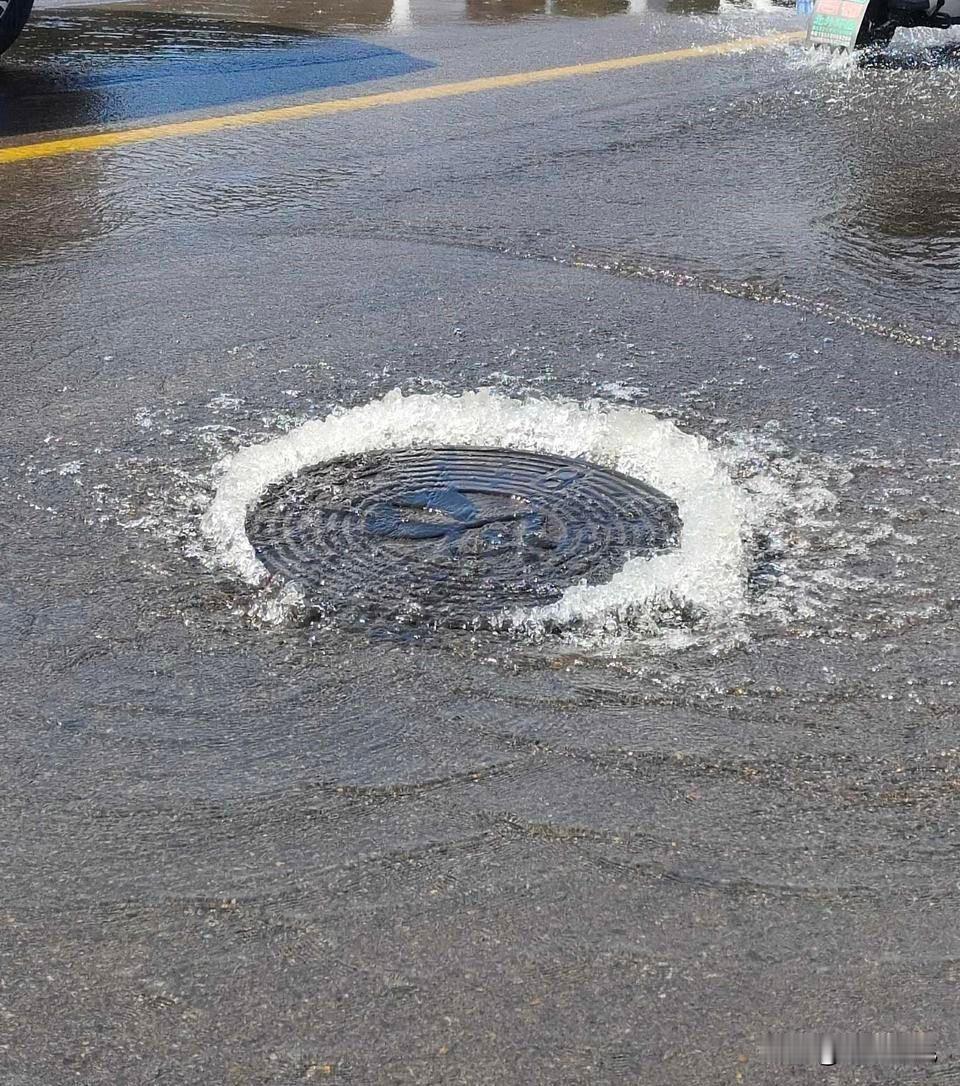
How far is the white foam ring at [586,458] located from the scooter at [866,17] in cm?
688

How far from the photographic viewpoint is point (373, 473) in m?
3.71

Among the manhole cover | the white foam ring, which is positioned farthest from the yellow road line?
the manhole cover

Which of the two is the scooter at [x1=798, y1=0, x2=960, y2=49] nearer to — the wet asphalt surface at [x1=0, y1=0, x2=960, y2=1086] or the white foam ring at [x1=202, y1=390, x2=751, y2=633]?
the wet asphalt surface at [x1=0, y1=0, x2=960, y2=1086]

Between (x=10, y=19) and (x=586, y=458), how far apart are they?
663 centimetres

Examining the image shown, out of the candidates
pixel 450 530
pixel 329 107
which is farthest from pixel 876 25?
pixel 450 530

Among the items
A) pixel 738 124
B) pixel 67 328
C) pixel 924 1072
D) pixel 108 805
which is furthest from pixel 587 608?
pixel 738 124

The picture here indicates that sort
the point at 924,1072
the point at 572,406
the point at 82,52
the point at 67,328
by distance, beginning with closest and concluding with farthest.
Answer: the point at 924,1072, the point at 572,406, the point at 67,328, the point at 82,52

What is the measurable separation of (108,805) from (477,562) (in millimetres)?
1110

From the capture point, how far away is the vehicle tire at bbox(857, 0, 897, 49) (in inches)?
401

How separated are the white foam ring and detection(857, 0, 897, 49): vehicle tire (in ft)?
23.9

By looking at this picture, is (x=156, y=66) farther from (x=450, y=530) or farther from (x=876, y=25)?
(x=450, y=530)

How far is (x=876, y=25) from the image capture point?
10305 millimetres

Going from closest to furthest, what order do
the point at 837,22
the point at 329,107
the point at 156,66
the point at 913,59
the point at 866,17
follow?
the point at 329,107
the point at 156,66
the point at 837,22
the point at 866,17
the point at 913,59

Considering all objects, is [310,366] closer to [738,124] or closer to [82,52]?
[738,124]
